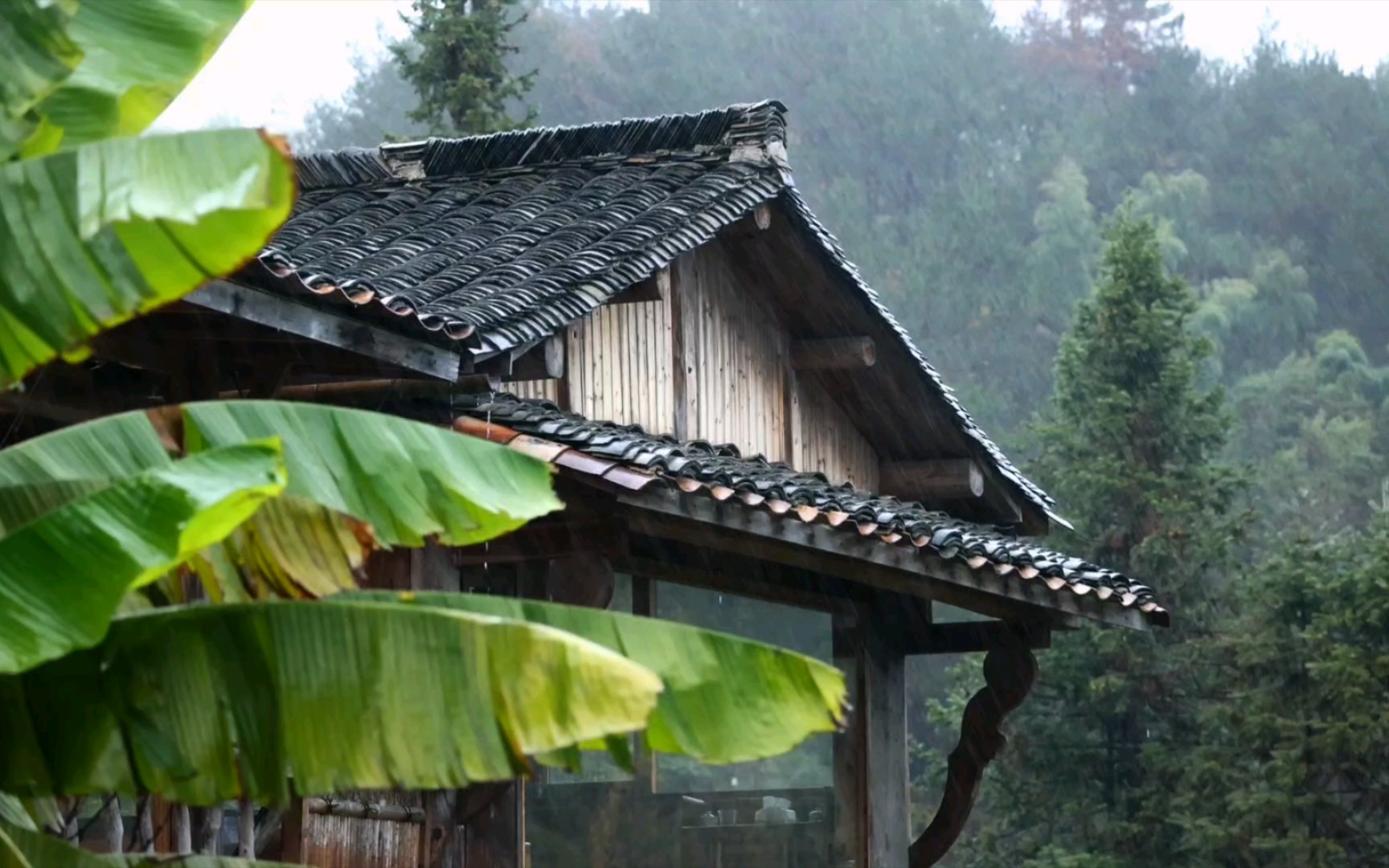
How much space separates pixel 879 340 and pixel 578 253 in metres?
2.99

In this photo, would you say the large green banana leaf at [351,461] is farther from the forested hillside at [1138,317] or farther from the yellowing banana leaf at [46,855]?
the forested hillside at [1138,317]

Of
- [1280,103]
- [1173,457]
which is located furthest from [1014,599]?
[1280,103]

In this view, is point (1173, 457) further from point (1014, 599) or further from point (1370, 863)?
point (1014, 599)

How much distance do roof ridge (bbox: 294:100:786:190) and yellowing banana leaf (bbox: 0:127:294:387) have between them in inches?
266

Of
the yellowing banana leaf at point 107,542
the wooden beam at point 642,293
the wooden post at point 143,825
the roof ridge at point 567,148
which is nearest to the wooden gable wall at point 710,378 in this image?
the wooden beam at point 642,293

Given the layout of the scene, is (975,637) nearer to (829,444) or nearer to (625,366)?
(829,444)

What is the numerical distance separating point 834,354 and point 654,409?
1653 millimetres

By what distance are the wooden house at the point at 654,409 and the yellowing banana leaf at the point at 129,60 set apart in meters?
1.21

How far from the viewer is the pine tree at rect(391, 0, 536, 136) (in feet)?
73.4

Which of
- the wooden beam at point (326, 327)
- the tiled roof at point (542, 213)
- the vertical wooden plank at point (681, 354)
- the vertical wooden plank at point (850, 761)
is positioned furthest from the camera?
the vertical wooden plank at point (850, 761)

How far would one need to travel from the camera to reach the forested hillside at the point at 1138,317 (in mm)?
22422

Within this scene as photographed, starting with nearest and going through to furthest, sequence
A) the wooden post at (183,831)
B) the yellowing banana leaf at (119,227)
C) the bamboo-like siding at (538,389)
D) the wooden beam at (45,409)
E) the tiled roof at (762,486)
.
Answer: the yellowing banana leaf at (119,227), the wooden post at (183,831), the wooden beam at (45,409), the tiled roof at (762,486), the bamboo-like siding at (538,389)

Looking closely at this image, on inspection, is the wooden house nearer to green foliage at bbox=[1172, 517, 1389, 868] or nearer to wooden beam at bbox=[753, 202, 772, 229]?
wooden beam at bbox=[753, 202, 772, 229]

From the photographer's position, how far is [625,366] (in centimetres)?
977
